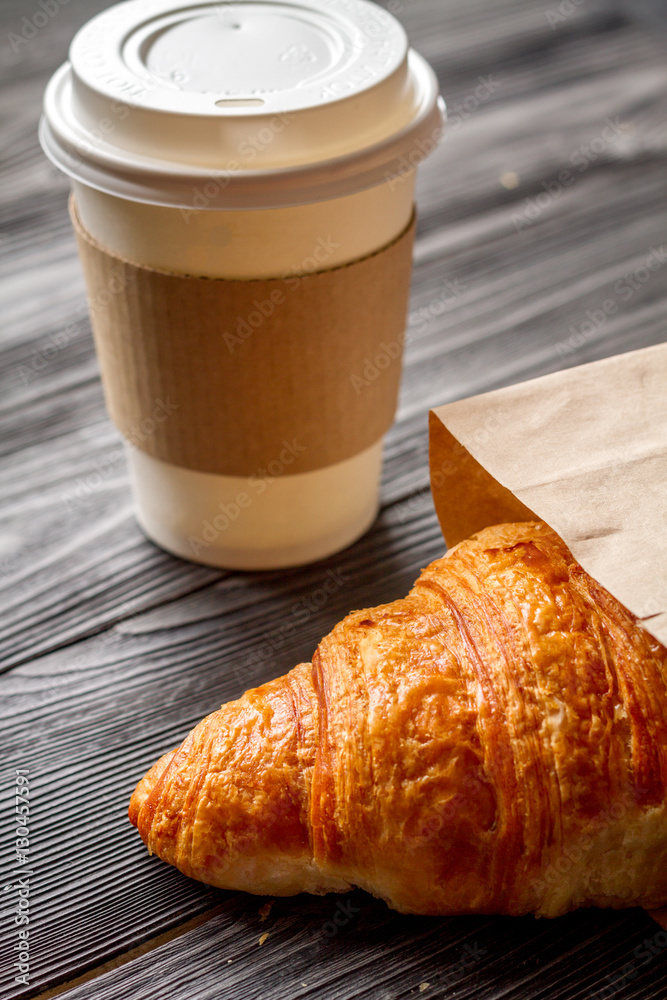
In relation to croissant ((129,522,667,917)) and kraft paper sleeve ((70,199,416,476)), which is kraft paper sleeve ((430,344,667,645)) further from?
kraft paper sleeve ((70,199,416,476))

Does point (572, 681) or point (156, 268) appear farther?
point (156, 268)

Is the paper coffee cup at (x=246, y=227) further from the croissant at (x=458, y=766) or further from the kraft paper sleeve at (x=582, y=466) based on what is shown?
the croissant at (x=458, y=766)

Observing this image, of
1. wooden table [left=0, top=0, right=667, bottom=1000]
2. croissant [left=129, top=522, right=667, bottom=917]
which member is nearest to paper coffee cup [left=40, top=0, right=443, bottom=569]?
wooden table [left=0, top=0, right=667, bottom=1000]

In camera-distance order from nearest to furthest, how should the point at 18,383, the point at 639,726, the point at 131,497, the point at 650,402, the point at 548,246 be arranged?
the point at 639,726 → the point at 650,402 → the point at 131,497 → the point at 18,383 → the point at 548,246

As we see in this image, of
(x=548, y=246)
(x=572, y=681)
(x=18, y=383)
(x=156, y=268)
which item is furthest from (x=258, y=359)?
(x=548, y=246)

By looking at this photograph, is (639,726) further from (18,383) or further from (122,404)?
(18,383)

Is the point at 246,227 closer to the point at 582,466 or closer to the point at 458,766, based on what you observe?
the point at 582,466

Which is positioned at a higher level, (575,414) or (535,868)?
(575,414)

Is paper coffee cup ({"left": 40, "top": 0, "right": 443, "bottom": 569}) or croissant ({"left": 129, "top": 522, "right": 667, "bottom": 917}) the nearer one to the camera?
croissant ({"left": 129, "top": 522, "right": 667, "bottom": 917})
